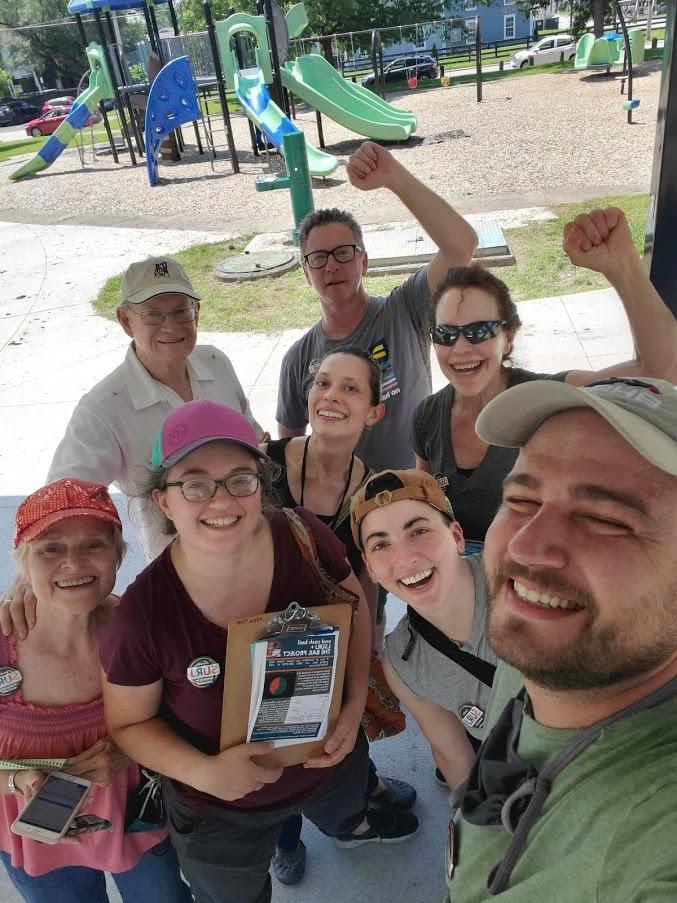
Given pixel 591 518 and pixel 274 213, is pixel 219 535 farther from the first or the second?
pixel 274 213

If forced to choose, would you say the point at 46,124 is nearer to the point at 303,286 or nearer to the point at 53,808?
the point at 303,286

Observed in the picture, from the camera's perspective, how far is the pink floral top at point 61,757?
1709mm

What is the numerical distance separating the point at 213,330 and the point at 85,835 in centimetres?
629

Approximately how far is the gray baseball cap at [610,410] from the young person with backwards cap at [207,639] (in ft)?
2.34

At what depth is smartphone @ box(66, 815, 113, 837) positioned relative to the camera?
5.59 ft

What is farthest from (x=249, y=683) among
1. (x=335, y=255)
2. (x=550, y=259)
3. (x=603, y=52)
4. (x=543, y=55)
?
(x=543, y=55)

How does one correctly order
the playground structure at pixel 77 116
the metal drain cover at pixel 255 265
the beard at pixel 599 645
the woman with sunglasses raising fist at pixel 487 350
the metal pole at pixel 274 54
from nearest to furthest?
the beard at pixel 599 645 < the woman with sunglasses raising fist at pixel 487 350 < the metal drain cover at pixel 255 265 < the metal pole at pixel 274 54 < the playground structure at pixel 77 116

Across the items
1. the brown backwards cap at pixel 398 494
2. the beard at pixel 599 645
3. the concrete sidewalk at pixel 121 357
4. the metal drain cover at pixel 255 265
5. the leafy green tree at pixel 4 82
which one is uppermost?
the leafy green tree at pixel 4 82

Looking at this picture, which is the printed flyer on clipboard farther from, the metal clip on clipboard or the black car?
the black car

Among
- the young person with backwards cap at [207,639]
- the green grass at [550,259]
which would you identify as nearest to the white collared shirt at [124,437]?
the young person with backwards cap at [207,639]

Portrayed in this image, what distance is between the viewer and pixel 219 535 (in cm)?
164

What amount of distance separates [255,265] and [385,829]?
26.1 ft

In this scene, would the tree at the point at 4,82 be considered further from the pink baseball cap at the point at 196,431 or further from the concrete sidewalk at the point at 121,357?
the pink baseball cap at the point at 196,431

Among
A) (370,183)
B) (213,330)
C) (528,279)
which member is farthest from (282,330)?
(370,183)
